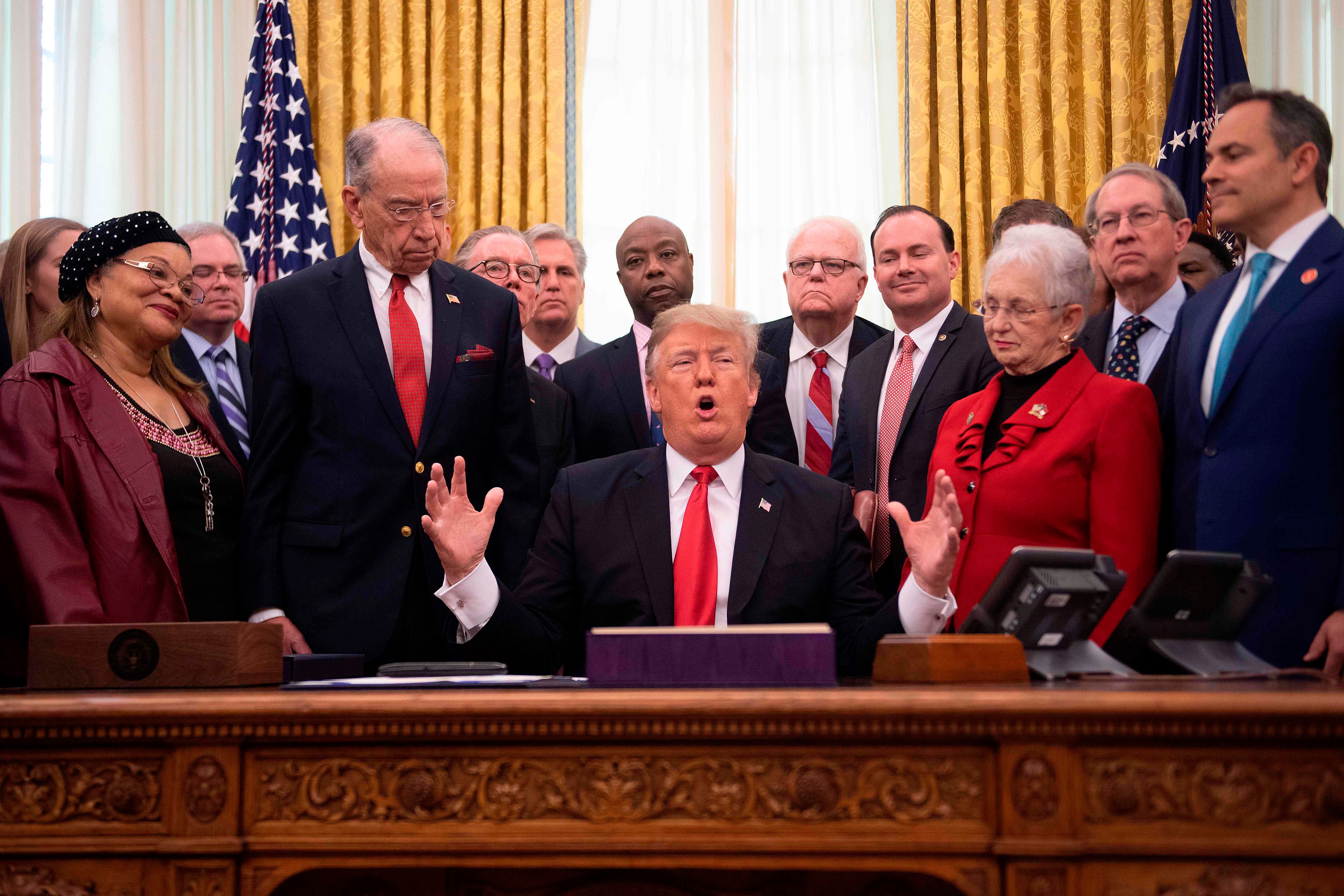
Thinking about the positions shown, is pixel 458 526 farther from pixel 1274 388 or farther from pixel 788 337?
pixel 788 337

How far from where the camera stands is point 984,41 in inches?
246

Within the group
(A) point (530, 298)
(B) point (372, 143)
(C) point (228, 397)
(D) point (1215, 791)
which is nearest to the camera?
(D) point (1215, 791)

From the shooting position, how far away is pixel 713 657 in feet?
6.07

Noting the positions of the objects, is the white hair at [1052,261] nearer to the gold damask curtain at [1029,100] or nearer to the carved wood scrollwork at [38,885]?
the carved wood scrollwork at [38,885]

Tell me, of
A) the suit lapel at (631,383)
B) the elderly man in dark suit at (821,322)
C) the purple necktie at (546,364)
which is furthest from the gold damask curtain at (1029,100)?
the suit lapel at (631,383)

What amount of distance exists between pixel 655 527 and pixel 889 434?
1.05 metres

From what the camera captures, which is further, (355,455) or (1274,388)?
(355,455)

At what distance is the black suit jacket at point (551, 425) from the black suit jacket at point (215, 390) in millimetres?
856

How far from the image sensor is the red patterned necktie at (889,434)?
11.1 ft

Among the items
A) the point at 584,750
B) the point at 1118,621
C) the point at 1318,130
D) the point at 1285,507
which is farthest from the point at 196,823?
the point at 1318,130

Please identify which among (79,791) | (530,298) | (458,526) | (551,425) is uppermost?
(530,298)

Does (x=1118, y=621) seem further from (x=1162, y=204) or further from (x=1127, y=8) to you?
(x=1127, y=8)

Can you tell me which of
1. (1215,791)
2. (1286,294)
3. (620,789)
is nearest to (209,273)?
(620,789)

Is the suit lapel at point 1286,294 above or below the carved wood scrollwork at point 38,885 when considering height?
above
